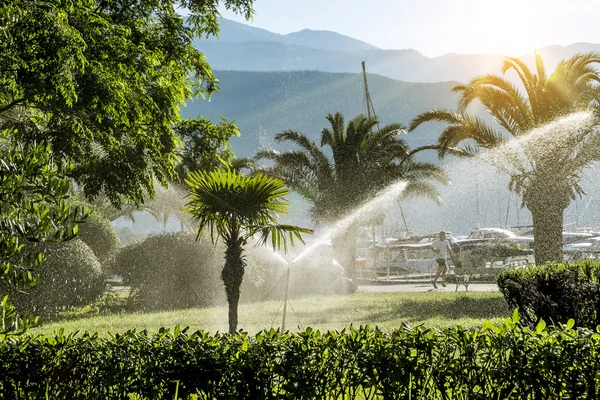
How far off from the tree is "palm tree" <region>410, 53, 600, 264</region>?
8980 millimetres

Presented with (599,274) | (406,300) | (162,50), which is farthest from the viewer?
(406,300)

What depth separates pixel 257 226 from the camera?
771 centimetres

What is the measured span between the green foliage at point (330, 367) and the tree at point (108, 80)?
4395 mm

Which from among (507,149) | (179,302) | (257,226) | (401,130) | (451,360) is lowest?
(179,302)

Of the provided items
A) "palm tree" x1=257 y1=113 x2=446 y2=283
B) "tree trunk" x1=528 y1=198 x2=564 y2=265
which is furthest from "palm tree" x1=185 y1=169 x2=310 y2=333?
"palm tree" x1=257 y1=113 x2=446 y2=283

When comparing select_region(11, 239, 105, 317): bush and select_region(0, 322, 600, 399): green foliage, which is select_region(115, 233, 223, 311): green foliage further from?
select_region(0, 322, 600, 399): green foliage

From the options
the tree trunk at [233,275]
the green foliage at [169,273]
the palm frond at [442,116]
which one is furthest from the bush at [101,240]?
the tree trunk at [233,275]

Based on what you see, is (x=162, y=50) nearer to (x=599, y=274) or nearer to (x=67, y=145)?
(x=67, y=145)

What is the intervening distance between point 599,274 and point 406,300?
34.5 feet

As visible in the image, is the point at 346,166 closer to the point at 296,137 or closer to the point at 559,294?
the point at 296,137

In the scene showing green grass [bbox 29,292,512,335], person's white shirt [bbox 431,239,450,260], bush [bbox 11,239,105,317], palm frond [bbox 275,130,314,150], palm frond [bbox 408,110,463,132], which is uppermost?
palm frond [bbox 275,130,314,150]

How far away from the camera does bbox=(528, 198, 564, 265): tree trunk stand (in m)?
17.1

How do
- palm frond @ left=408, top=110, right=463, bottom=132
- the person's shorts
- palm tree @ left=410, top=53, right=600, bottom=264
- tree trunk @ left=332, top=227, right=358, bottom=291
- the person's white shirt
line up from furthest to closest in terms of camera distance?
tree trunk @ left=332, top=227, right=358, bottom=291
the person's shorts
the person's white shirt
palm frond @ left=408, top=110, right=463, bottom=132
palm tree @ left=410, top=53, right=600, bottom=264

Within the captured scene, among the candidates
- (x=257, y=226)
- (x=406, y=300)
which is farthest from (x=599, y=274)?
(x=406, y=300)
